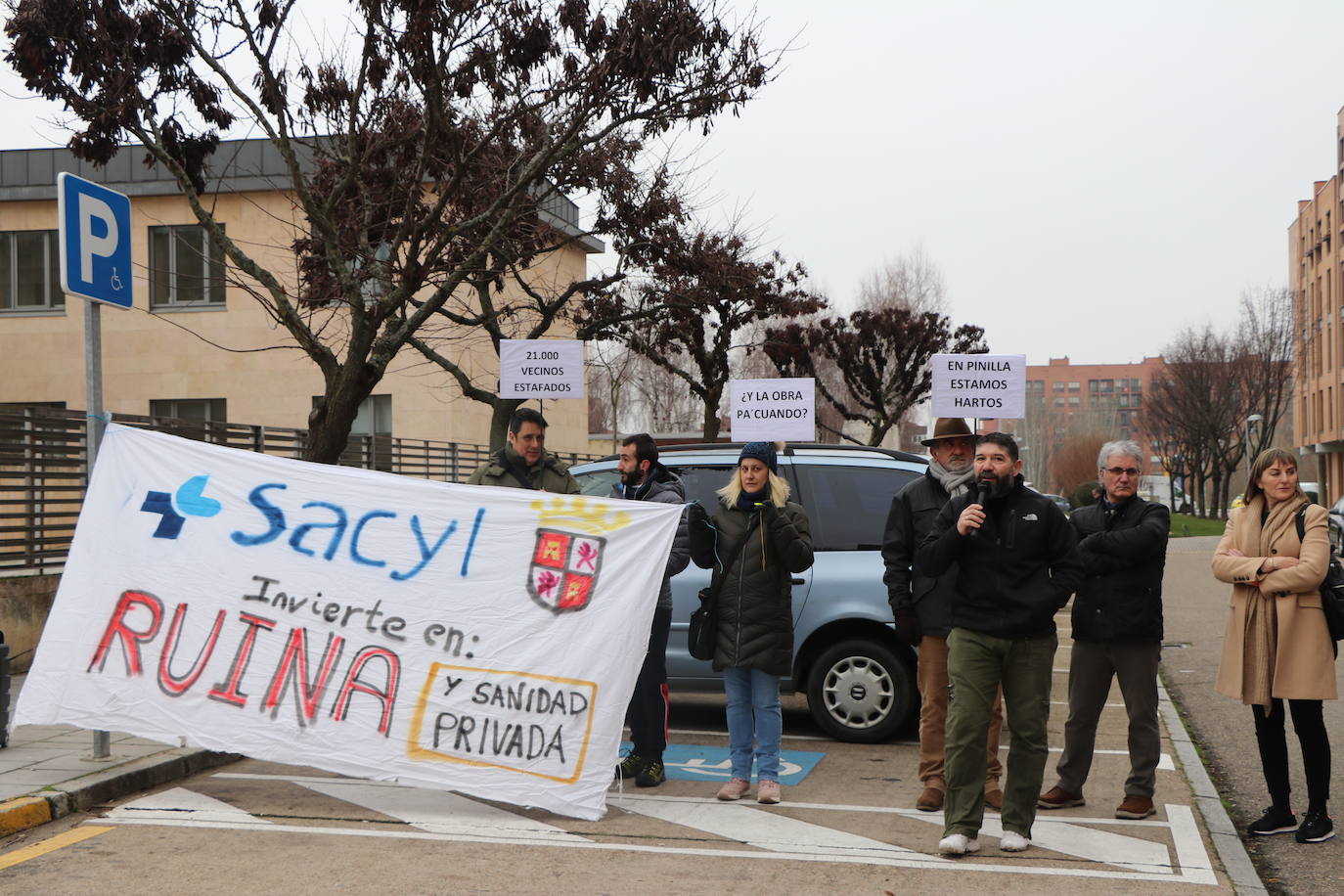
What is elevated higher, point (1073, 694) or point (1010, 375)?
point (1010, 375)

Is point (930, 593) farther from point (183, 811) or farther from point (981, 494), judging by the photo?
point (183, 811)

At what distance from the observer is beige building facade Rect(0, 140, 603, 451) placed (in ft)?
92.6

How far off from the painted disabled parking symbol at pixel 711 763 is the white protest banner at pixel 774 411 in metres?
4.72

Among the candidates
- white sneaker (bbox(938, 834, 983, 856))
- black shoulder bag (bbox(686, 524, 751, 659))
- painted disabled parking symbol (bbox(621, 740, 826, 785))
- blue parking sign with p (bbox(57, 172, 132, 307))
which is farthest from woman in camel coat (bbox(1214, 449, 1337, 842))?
blue parking sign with p (bbox(57, 172, 132, 307))

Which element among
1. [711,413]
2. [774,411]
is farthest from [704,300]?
[774,411]

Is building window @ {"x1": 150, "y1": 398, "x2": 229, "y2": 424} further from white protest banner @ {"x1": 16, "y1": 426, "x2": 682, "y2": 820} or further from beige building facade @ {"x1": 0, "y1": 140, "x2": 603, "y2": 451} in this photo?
white protest banner @ {"x1": 16, "y1": 426, "x2": 682, "y2": 820}

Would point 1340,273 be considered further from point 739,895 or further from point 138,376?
point 739,895

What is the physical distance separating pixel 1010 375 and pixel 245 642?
6.49 m

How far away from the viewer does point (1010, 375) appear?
1087 centimetres

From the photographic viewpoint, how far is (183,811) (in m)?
6.92

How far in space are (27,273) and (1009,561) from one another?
28.8 meters

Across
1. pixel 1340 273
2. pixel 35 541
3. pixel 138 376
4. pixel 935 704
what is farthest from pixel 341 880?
pixel 1340 273

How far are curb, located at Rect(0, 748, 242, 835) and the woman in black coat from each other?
2759 mm

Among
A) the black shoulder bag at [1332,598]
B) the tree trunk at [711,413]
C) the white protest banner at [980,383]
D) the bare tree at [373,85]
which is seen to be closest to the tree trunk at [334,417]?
the bare tree at [373,85]
